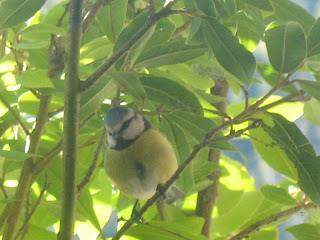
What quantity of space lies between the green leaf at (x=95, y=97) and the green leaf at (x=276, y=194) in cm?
34

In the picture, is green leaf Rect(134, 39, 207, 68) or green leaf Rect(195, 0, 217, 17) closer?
green leaf Rect(195, 0, 217, 17)

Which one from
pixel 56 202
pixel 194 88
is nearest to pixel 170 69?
pixel 194 88

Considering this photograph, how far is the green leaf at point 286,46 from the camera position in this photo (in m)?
0.71

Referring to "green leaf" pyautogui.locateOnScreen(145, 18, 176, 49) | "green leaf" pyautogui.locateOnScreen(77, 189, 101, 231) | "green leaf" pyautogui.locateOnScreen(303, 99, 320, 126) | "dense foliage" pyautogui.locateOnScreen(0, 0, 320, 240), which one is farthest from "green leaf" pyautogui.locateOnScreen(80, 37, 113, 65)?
"green leaf" pyautogui.locateOnScreen(303, 99, 320, 126)

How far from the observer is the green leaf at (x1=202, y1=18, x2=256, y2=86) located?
72 centimetres

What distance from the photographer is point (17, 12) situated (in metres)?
0.77

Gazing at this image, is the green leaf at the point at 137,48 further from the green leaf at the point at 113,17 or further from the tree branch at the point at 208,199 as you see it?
the tree branch at the point at 208,199

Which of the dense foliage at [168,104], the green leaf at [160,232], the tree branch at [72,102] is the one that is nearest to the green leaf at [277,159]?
the dense foliage at [168,104]

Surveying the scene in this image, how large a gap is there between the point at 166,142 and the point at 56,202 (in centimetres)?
26

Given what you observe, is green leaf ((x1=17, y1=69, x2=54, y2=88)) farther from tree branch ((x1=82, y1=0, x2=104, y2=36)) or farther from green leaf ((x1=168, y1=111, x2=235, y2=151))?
green leaf ((x1=168, y1=111, x2=235, y2=151))

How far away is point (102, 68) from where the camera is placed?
0.66 m

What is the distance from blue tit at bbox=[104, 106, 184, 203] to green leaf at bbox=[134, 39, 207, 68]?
19 centimetres

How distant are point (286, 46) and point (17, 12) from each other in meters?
0.37

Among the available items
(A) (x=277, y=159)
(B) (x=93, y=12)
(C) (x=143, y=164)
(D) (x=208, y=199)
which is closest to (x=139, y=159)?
(C) (x=143, y=164)
